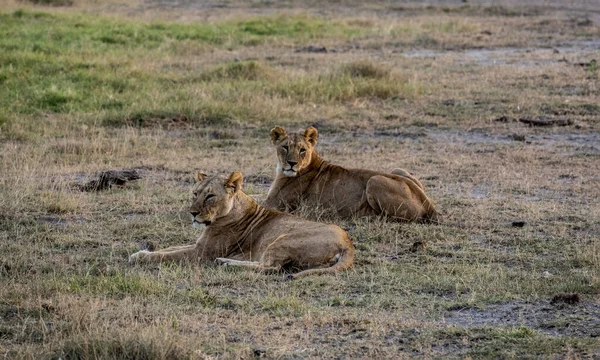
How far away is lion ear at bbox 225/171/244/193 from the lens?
8078 mm

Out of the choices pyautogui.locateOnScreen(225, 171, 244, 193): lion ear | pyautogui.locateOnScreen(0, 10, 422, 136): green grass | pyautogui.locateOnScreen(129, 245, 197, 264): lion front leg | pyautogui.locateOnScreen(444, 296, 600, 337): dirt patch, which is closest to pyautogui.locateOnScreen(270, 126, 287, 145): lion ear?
pyautogui.locateOnScreen(225, 171, 244, 193): lion ear

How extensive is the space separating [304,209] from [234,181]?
159cm

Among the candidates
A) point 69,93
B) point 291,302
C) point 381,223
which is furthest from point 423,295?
point 69,93

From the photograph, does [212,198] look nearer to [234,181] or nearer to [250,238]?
[234,181]

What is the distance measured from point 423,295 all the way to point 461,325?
0.75 metres

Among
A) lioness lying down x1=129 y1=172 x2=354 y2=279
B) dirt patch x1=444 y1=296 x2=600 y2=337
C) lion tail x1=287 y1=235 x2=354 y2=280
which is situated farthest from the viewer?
lioness lying down x1=129 y1=172 x2=354 y2=279

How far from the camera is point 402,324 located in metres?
6.45

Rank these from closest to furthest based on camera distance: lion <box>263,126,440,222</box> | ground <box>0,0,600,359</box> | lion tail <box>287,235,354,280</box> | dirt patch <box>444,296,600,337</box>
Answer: ground <box>0,0,600,359</box> < dirt patch <box>444,296,600,337</box> < lion tail <box>287,235,354,280</box> < lion <box>263,126,440,222</box>

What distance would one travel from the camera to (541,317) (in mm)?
6715

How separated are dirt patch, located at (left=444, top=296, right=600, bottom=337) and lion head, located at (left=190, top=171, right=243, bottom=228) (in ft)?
6.94

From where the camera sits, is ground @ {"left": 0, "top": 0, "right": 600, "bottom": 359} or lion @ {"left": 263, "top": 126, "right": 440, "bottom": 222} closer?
ground @ {"left": 0, "top": 0, "right": 600, "bottom": 359}

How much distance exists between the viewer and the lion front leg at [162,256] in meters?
8.05

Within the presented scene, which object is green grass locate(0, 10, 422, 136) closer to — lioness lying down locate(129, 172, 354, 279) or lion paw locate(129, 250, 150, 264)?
lioness lying down locate(129, 172, 354, 279)

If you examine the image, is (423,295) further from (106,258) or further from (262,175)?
(262,175)
